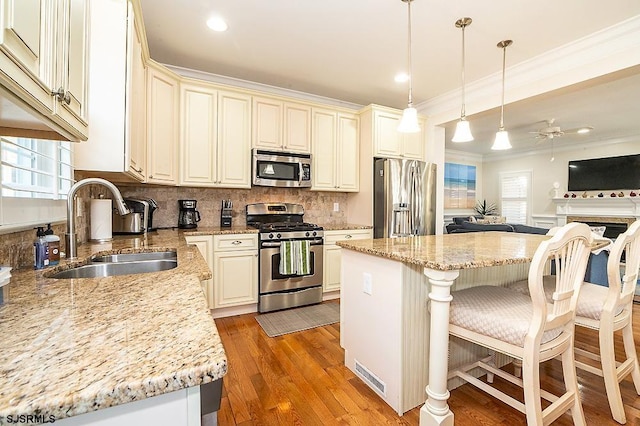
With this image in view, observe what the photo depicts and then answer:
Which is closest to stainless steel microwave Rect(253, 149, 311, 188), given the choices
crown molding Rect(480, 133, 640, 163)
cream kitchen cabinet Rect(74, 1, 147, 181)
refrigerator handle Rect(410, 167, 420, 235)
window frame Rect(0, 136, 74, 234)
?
refrigerator handle Rect(410, 167, 420, 235)

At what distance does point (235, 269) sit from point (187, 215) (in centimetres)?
83

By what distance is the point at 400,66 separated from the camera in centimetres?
315

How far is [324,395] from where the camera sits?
1.81m

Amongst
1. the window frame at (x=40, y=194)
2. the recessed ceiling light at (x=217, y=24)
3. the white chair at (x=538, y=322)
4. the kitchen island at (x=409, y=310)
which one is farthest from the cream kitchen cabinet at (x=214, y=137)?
the white chair at (x=538, y=322)

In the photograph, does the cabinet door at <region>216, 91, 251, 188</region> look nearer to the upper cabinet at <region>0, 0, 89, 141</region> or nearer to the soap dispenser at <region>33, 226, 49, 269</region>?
the soap dispenser at <region>33, 226, 49, 269</region>

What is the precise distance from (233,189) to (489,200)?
7.25 meters

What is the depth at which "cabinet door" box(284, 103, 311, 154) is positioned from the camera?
3.56 meters

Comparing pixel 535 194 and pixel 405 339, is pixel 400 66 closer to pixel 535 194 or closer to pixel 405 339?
pixel 405 339

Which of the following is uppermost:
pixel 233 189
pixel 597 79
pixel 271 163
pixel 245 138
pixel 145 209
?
pixel 597 79

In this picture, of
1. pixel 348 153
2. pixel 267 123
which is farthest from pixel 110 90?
pixel 348 153

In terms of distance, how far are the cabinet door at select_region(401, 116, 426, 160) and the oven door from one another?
5.95 feet

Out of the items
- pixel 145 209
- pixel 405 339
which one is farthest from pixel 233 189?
pixel 405 339

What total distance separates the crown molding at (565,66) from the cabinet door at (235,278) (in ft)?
10.3

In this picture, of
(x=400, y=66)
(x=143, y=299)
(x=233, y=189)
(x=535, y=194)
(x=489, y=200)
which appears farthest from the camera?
(x=489, y=200)
